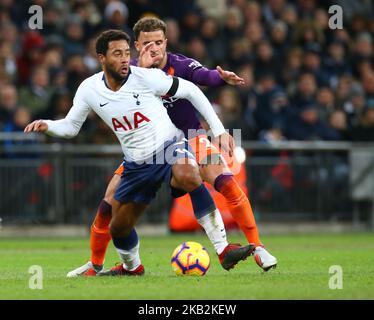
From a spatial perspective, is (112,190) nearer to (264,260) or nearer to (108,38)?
(108,38)

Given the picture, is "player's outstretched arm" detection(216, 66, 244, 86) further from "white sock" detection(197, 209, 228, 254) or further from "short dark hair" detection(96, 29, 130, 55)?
"white sock" detection(197, 209, 228, 254)

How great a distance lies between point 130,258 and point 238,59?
10165mm

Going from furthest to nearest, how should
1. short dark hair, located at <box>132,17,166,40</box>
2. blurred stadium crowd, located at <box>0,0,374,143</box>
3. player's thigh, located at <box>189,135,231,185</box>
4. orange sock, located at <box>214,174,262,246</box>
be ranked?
blurred stadium crowd, located at <box>0,0,374,143</box> → short dark hair, located at <box>132,17,166,40</box> → player's thigh, located at <box>189,135,231,185</box> → orange sock, located at <box>214,174,262,246</box>

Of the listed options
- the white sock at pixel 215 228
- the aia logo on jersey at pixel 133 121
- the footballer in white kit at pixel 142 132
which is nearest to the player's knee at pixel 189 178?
the footballer in white kit at pixel 142 132

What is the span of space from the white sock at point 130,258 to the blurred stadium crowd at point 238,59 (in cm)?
726

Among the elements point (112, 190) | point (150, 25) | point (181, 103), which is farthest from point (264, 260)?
point (150, 25)

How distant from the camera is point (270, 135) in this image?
57.4 ft

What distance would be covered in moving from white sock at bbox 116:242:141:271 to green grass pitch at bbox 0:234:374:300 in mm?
182

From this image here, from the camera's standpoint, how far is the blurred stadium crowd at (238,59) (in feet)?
55.7

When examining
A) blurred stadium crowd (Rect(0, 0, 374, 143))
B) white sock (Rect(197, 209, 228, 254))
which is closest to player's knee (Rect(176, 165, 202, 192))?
white sock (Rect(197, 209, 228, 254))

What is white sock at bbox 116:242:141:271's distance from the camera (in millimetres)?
9203

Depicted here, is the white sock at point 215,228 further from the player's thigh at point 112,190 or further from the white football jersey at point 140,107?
the player's thigh at point 112,190

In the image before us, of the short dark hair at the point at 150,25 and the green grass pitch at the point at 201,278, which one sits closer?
the green grass pitch at the point at 201,278
